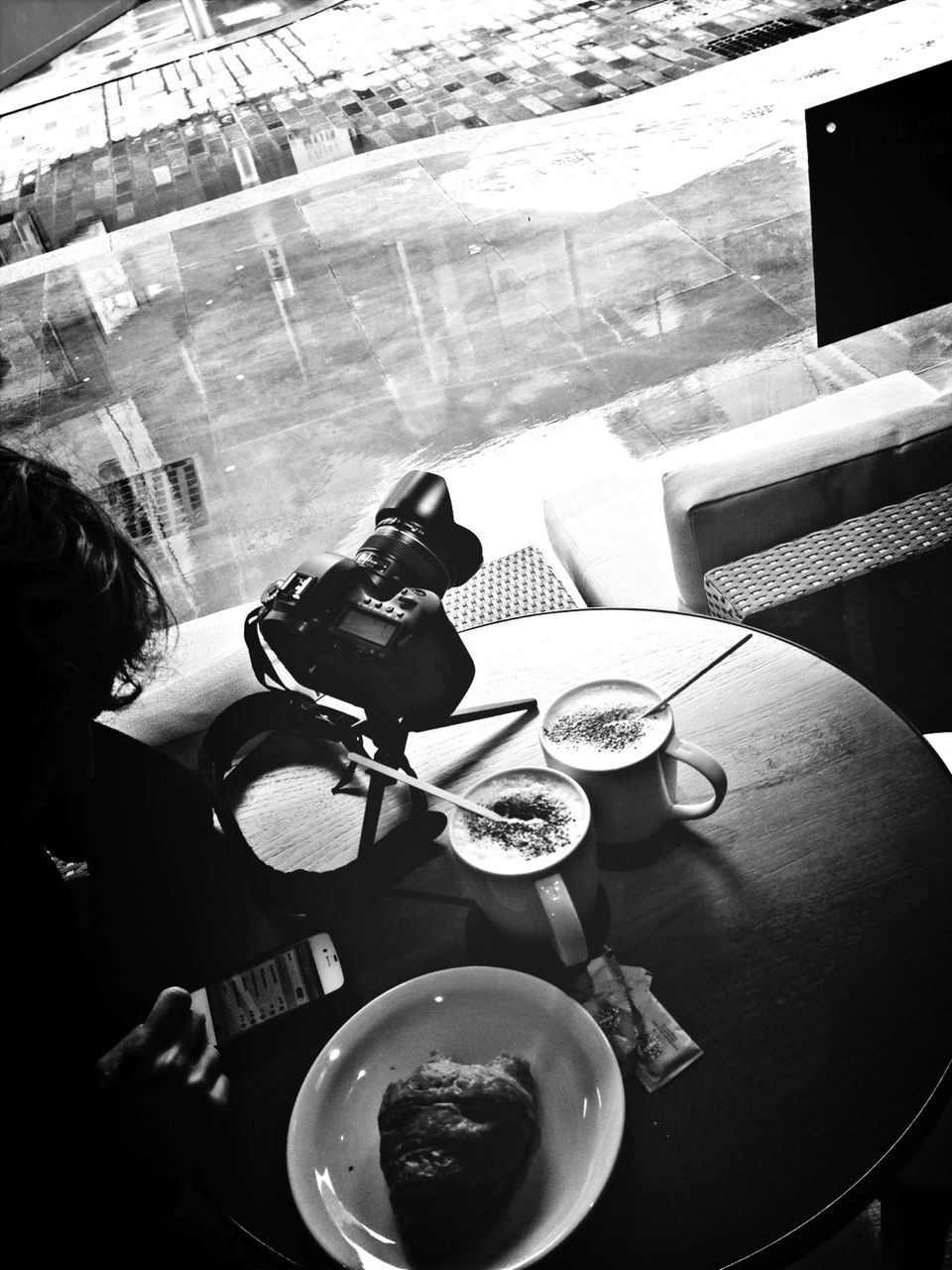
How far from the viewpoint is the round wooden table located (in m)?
0.89

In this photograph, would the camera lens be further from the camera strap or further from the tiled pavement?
the tiled pavement

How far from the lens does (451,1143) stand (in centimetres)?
90

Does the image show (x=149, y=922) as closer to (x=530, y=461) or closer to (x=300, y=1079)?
(x=300, y=1079)

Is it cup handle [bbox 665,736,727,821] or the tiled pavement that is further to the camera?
the tiled pavement

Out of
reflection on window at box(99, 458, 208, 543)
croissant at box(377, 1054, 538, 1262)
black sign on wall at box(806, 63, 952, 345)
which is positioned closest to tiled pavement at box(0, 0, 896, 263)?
reflection on window at box(99, 458, 208, 543)

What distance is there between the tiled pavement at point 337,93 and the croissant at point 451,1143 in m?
6.38

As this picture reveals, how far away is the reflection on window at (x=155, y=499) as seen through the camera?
3576 mm

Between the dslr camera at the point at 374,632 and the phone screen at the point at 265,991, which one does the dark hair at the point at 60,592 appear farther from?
the phone screen at the point at 265,991

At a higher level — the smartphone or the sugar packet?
the smartphone

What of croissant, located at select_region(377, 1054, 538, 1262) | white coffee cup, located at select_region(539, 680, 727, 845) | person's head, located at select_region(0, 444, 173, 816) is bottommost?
croissant, located at select_region(377, 1054, 538, 1262)

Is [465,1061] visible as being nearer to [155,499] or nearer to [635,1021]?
[635,1021]

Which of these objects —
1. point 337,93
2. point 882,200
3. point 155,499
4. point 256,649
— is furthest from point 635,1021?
point 337,93

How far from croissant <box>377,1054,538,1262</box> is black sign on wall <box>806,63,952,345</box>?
4.62ft

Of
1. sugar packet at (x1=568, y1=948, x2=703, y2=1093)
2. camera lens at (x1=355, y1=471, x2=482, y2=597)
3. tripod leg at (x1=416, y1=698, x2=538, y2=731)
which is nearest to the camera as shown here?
sugar packet at (x1=568, y1=948, x2=703, y2=1093)
